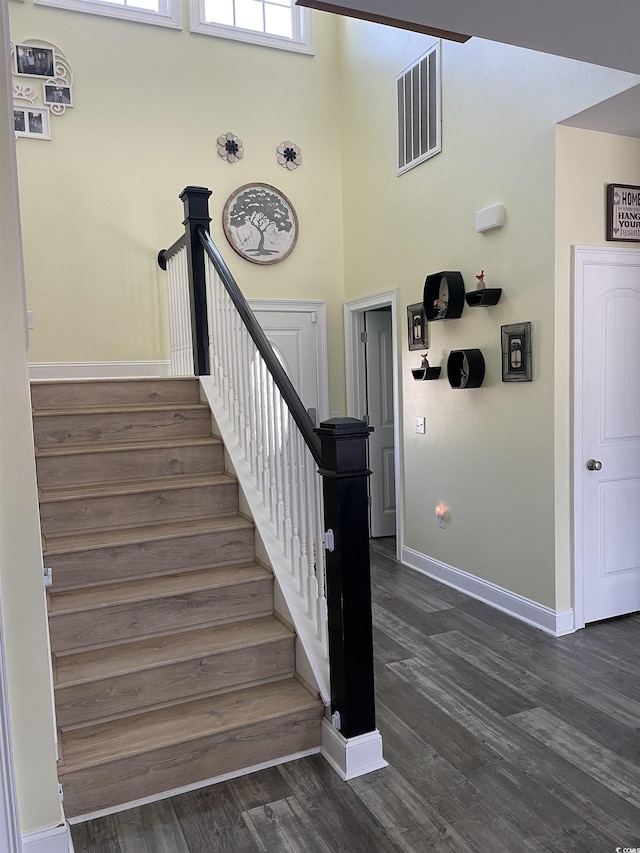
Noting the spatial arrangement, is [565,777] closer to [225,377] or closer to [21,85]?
[225,377]

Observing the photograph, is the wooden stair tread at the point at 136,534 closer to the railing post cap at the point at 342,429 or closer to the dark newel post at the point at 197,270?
the railing post cap at the point at 342,429

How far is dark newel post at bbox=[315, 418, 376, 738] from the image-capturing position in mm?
2270

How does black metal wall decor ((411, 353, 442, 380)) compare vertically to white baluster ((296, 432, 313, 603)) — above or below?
above

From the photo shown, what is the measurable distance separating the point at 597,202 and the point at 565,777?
9.23 ft

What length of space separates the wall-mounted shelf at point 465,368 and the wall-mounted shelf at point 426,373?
0.58 ft

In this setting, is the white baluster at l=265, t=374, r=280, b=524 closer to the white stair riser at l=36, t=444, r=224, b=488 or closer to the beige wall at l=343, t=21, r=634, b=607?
the white stair riser at l=36, t=444, r=224, b=488

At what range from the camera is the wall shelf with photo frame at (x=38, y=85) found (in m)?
4.63

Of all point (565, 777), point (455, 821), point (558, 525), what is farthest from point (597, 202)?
point (455, 821)

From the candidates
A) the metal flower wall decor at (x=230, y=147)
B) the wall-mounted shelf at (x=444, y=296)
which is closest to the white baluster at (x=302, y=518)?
the wall-mounted shelf at (x=444, y=296)

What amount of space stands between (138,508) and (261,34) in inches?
169

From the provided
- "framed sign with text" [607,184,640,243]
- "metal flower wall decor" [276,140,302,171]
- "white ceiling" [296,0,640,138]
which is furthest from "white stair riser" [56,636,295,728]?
"metal flower wall decor" [276,140,302,171]

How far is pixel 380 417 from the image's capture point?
568cm

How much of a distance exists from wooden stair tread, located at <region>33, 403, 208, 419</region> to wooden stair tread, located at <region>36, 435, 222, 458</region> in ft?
0.56

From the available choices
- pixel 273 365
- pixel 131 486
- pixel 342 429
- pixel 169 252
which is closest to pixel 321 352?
pixel 169 252
